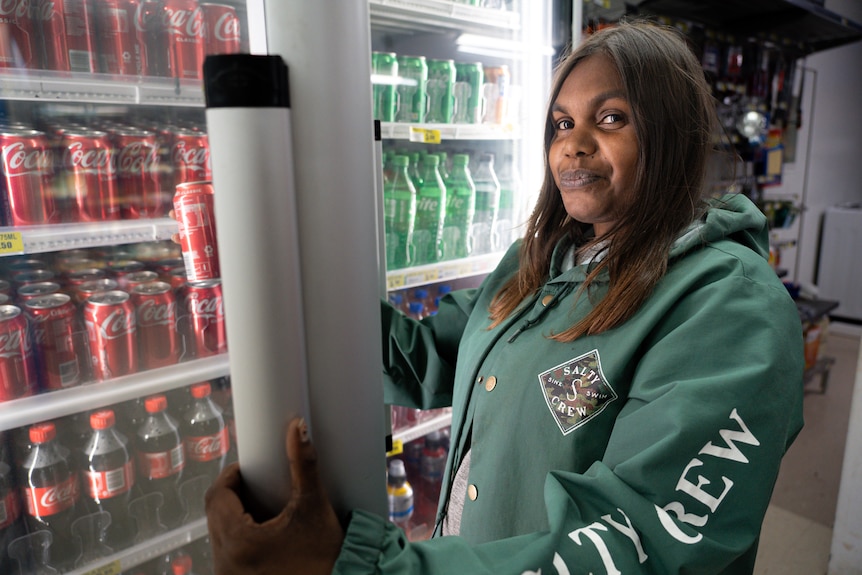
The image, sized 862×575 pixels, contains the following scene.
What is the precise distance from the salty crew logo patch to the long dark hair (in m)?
0.05

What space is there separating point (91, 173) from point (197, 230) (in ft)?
2.59

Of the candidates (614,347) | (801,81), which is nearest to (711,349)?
(614,347)

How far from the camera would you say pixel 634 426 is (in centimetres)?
78

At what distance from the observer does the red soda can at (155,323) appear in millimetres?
1493

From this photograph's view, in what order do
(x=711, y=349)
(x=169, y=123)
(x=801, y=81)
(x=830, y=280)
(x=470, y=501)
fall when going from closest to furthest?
1. (x=711, y=349)
2. (x=470, y=501)
3. (x=169, y=123)
4. (x=801, y=81)
5. (x=830, y=280)

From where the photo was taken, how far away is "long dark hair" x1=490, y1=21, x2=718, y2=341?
36.8 inches

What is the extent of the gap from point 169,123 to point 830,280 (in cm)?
630

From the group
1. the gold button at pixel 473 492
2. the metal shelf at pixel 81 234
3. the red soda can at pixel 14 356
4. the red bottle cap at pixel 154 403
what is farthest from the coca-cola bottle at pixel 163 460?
the gold button at pixel 473 492

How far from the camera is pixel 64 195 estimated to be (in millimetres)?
1378

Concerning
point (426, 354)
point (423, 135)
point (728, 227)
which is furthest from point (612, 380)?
point (423, 135)

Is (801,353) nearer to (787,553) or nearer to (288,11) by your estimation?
(288,11)

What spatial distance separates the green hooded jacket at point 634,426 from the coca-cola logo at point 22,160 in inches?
42.7

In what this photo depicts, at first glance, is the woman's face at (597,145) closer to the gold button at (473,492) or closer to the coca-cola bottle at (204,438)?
the gold button at (473,492)

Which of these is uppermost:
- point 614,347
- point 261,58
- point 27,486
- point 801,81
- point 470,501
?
point 801,81
